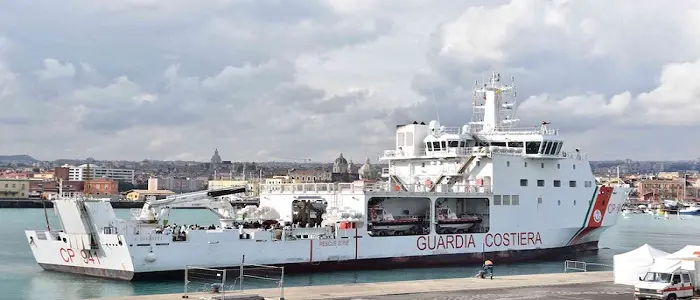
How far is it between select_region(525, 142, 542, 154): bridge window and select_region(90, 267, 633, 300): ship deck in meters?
12.7

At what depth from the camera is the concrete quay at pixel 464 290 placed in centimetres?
2155

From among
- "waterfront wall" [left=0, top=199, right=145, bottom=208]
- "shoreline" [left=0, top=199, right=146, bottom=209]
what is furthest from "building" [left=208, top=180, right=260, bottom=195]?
"waterfront wall" [left=0, top=199, right=145, bottom=208]

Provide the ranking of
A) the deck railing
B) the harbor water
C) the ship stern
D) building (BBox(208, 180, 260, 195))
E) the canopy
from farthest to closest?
building (BBox(208, 180, 260, 195)) < the deck railing < the ship stern < the harbor water < the canopy

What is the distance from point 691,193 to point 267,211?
183366 millimetres

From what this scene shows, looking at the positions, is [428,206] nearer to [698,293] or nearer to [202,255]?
[202,255]

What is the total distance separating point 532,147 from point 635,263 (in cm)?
1583

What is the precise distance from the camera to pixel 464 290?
23344mm

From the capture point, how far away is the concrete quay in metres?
21.5

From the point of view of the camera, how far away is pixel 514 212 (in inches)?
1540

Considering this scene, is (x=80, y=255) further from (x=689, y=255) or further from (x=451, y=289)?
(x=689, y=255)

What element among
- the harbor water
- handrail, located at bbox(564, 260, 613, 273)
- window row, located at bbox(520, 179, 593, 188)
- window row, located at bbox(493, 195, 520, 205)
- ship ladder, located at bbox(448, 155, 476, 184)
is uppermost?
ship ladder, located at bbox(448, 155, 476, 184)

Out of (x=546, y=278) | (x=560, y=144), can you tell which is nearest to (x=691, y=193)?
(x=560, y=144)

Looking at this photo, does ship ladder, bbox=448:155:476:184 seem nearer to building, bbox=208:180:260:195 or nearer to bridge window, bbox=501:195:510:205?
bridge window, bbox=501:195:510:205

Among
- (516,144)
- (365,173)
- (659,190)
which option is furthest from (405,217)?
(659,190)
